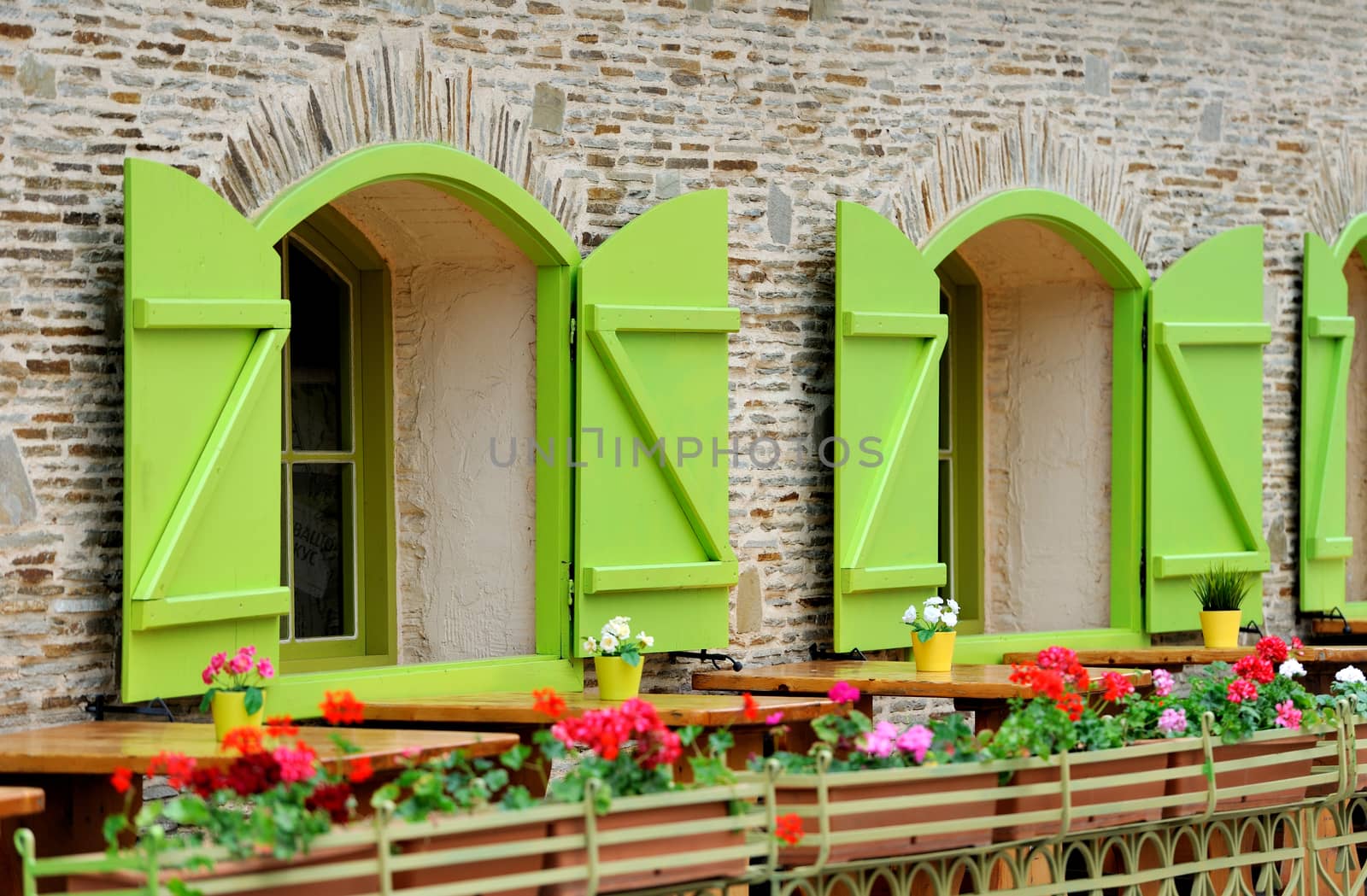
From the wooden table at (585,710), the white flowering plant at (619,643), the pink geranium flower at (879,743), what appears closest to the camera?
the pink geranium flower at (879,743)

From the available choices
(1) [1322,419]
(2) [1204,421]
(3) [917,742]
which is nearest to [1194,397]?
(2) [1204,421]

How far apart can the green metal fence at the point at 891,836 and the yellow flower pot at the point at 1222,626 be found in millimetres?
1986

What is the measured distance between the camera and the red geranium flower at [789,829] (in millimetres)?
4477

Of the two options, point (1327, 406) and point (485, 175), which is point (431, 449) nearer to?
point (485, 175)

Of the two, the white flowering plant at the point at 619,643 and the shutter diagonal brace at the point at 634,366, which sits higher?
the shutter diagonal brace at the point at 634,366

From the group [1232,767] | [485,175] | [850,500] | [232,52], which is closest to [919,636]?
[850,500]

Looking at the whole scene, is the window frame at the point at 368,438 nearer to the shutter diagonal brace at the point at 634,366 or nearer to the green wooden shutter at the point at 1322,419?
the shutter diagonal brace at the point at 634,366

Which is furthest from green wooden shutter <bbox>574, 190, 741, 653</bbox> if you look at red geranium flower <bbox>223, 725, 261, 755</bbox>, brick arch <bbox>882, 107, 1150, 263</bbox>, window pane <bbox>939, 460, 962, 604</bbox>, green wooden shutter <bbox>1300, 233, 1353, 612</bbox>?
green wooden shutter <bbox>1300, 233, 1353, 612</bbox>

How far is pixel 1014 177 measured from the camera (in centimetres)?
788

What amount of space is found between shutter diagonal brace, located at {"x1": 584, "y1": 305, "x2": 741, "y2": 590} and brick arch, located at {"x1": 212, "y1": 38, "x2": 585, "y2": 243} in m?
0.36

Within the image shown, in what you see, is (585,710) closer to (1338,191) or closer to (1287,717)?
(1287,717)

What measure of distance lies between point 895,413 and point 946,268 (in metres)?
1.59

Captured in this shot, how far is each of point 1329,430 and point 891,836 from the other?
189 inches

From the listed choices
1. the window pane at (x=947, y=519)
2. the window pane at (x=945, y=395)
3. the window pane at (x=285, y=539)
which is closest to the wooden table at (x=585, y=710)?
the window pane at (x=285, y=539)
